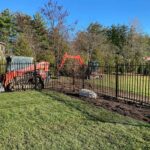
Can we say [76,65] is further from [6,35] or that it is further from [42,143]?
[6,35]

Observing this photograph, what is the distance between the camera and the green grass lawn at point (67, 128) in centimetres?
443

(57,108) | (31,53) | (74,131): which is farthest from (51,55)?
(74,131)

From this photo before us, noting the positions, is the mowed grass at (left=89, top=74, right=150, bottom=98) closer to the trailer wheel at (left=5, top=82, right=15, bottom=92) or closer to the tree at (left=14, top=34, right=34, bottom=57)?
the trailer wheel at (left=5, top=82, right=15, bottom=92)

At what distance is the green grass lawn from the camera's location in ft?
14.5

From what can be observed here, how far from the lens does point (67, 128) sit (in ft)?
17.5

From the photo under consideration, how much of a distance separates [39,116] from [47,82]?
20.1 ft

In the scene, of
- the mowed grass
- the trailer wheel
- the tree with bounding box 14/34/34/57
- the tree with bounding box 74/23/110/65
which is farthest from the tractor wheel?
the tree with bounding box 74/23/110/65

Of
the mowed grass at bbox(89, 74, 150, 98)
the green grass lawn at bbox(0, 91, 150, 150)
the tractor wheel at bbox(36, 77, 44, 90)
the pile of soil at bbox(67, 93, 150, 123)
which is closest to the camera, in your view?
the green grass lawn at bbox(0, 91, 150, 150)

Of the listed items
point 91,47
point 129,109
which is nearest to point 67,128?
point 129,109

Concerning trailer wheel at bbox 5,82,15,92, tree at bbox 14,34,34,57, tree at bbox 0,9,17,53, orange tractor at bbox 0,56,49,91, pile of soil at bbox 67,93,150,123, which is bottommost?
pile of soil at bbox 67,93,150,123

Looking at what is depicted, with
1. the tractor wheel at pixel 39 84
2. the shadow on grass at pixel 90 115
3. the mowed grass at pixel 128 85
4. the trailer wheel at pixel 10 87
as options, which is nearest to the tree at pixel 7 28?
the tractor wheel at pixel 39 84

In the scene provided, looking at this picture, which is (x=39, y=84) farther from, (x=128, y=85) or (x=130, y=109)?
(x=130, y=109)

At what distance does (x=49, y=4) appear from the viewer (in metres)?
19.7

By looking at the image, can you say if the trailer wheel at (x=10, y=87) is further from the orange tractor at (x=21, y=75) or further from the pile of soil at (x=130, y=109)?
the pile of soil at (x=130, y=109)
